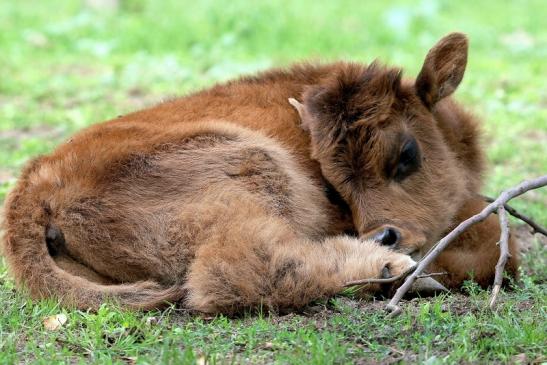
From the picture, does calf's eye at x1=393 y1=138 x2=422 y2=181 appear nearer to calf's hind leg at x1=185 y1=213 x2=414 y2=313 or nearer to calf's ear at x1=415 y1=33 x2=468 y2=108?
calf's ear at x1=415 y1=33 x2=468 y2=108

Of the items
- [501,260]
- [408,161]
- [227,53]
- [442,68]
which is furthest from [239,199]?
[227,53]

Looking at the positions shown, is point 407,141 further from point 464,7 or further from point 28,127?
point 464,7

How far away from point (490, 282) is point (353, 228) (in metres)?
0.90

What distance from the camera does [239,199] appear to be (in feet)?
16.3

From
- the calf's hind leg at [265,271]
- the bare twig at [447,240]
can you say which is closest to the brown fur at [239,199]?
the calf's hind leg at [265,271]

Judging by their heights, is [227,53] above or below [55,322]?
above

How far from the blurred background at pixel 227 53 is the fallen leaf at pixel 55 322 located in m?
3.25

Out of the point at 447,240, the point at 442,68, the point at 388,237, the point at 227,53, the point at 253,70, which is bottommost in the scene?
the point at 388,237

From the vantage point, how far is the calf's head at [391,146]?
5402 millimetres

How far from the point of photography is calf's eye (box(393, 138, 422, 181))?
18.0 feet

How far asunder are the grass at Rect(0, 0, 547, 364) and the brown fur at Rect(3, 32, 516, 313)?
0.20m

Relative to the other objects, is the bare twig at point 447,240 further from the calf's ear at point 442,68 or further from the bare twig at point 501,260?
the calf's ear at point 442,68

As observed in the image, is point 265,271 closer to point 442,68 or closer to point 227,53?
point 442,68

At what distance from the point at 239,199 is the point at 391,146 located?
109cm
